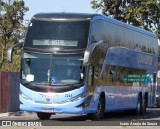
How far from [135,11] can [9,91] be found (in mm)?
20872

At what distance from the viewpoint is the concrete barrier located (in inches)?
1084

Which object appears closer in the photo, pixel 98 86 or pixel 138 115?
pixel 98 86

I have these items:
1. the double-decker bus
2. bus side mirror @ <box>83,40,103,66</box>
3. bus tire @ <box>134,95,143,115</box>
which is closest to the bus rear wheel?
the double-decker bus

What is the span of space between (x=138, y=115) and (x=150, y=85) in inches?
118

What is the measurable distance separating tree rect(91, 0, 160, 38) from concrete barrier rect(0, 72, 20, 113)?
19589 mm

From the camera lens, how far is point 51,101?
20.4 metres

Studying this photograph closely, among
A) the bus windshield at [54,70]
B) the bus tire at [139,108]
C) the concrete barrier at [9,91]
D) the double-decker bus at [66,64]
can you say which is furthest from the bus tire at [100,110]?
the bus tire at [139,108]

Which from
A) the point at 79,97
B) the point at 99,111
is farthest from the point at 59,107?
the point at 99,111

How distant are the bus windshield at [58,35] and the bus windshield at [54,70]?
424mm

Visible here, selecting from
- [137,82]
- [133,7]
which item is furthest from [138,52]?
[133,7]

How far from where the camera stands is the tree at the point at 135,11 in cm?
4662

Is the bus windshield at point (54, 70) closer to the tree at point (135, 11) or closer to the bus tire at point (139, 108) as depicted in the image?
the bus tire at point (139, 108)

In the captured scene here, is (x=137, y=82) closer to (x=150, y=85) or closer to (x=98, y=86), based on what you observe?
(x=150, y=85)

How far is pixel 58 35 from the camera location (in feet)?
69.1
